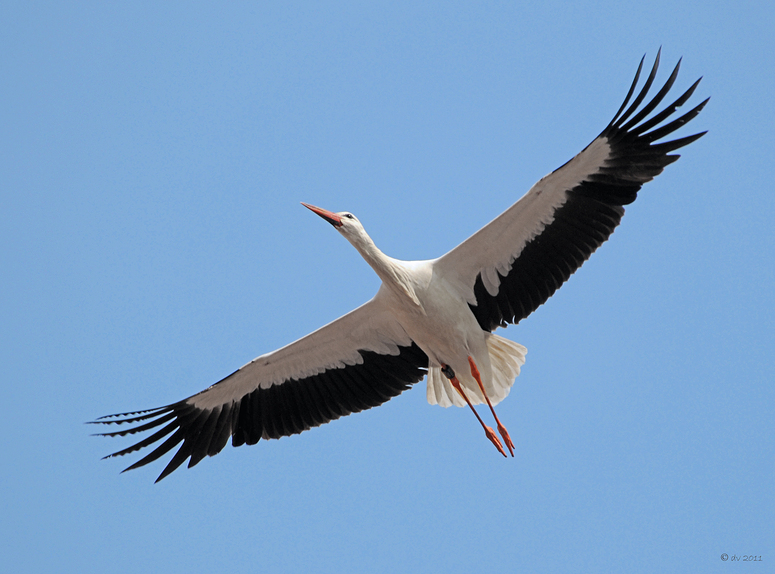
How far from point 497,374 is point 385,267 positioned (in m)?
1.87

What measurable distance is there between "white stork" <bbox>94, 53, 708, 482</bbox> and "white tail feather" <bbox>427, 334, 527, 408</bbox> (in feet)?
0.04

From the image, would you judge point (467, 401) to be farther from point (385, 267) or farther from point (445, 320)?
point (385, 267)

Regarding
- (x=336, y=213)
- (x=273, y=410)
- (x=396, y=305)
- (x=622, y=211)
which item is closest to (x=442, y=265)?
(x=396, y=305)

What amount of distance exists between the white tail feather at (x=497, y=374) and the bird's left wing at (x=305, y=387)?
32cm

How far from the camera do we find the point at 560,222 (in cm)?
765

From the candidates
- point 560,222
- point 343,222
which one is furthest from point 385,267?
point 560,222

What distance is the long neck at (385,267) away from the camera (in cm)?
754

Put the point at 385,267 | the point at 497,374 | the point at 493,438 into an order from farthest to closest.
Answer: the point at 497,374 < the point at 493,438 < the point at 385,267

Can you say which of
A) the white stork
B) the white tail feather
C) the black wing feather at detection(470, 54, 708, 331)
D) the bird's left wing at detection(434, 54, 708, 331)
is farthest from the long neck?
the white tail feather

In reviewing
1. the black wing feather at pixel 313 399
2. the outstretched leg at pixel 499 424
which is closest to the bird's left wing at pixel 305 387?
the black wing feather at pixel 313 399

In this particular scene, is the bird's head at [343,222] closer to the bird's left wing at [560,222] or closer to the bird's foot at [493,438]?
the bird's left wing at [560,222]

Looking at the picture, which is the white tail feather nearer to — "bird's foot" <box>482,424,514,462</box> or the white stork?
the white stork

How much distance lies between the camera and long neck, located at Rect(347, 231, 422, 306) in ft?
24.7

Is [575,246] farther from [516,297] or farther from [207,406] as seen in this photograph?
[207,406]
